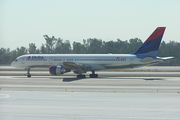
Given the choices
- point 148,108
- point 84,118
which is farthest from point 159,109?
point 84,118

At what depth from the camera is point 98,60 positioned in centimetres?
4062

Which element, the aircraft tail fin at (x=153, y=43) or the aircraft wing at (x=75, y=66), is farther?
the aircraft tail fin at (x=153, y=43)

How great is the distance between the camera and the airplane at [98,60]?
3794 cm

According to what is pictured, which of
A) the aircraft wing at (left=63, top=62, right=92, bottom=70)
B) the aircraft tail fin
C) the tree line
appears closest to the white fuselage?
the aircraft wing at (left=63, top=62, right=92, bottom=70)

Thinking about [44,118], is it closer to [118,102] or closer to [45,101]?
[45,101]

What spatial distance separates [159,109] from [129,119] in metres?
2.86

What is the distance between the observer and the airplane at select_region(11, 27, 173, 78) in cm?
3794

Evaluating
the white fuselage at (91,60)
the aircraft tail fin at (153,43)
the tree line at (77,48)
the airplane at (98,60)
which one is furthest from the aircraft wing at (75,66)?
the tree line at (77,48)

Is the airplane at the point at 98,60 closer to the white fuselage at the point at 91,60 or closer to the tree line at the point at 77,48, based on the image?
the white fuselage at the point at 91,60

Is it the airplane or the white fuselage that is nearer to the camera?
the airplane

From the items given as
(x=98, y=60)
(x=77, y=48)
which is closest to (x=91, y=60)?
(x=98, y=60)

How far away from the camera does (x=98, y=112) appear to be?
1258cm

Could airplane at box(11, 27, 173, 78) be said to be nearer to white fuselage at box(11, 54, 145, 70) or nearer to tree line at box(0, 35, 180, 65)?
white fuselage at box(11, 54, 145, 70)

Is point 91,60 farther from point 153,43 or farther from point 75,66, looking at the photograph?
point 153,43
